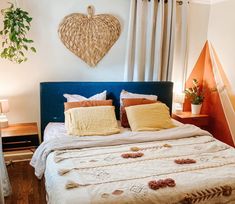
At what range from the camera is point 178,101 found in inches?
148

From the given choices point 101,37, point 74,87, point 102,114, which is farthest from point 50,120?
point 101,37

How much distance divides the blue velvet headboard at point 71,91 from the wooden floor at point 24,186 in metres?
0.56

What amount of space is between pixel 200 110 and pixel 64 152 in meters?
2.46

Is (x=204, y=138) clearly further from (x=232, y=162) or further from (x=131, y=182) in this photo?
(x=131, y=182)

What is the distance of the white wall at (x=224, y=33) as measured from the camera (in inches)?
136

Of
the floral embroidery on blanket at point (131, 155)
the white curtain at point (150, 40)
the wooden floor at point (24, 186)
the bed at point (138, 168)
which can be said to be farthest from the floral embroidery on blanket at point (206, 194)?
the white curtain at point (150, 40)

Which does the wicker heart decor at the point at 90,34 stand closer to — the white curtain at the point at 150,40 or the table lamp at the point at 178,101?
the white curtain at the point at 150,40

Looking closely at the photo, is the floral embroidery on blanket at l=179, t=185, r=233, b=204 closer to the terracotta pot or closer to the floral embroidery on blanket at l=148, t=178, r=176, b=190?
the floral embroidery on blanket at l=148, t=178, r=176, b=190

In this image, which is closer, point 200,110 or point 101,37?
point 101,37

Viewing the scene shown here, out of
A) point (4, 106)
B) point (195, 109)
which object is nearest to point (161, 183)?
point (4, 106)

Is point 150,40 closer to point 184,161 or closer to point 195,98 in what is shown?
point 195,98

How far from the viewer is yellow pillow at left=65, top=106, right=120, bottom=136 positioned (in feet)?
8.50

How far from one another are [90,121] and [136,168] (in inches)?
36.0

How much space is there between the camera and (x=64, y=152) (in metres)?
2.18
